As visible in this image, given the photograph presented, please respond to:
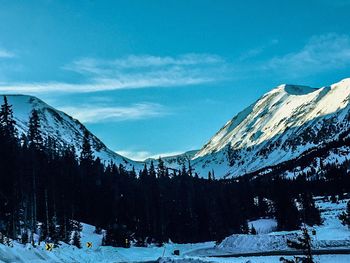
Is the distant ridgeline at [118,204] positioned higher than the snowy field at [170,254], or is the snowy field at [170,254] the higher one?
the distant ridgeline at [118,204]

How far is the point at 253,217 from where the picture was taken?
388ft

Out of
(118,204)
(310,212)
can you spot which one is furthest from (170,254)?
(310,212)

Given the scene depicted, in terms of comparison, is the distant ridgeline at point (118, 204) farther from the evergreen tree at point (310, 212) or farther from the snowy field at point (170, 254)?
the snowy field at point (170, 254)

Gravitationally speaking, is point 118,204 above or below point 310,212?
above

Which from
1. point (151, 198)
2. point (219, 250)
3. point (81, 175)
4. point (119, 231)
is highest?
point (81, 175)

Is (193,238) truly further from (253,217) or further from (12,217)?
(12,217)

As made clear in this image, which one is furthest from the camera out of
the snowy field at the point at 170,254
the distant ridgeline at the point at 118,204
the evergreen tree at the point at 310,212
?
the evergreen tree at the point at 310,212

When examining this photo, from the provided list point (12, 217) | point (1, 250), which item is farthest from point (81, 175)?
point (1, 250)

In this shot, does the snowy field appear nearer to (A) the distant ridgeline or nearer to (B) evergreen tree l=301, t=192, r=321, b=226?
(A) the distant ridgeline

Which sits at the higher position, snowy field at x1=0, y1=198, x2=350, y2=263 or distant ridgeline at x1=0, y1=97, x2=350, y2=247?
distant ridgeline at x1=0, y1=97, x2=350, y2=247

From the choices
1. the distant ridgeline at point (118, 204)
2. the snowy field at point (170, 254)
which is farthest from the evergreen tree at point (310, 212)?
the snowy field at point (170, 254)

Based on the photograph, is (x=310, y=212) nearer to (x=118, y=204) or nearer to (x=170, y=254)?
(x=170, y=254)

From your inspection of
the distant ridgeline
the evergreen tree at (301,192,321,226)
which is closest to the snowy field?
the distant ridgeline

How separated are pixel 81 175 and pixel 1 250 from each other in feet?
176
